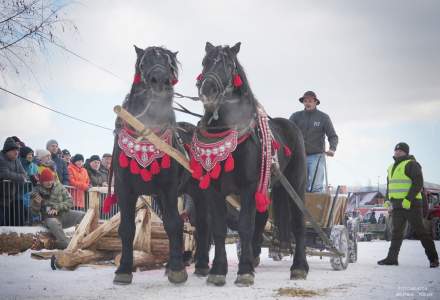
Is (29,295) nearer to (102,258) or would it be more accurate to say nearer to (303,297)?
(303,297)

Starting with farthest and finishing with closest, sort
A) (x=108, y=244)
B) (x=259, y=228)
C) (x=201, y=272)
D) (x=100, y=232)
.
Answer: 1. (x=108, y=244)
2. (x=100, y=232)
3. (x=259, y=228)
4. (x=201, y=272)

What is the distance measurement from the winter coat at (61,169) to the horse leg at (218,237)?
626 cm

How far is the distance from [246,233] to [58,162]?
6.73 m

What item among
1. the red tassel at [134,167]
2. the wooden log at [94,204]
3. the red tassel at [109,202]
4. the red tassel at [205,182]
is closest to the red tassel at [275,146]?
the red tassel at [205,182]

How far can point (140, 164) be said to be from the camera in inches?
247

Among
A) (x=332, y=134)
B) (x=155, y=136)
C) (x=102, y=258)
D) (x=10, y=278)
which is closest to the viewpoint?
(x=155, y=136)

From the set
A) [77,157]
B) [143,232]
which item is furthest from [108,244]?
[77,157]

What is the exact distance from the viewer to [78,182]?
1230 centimetres

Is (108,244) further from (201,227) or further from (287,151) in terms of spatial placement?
(287,151)

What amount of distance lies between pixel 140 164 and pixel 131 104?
74cm

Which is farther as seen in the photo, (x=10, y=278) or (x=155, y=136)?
(x=10, y=278)

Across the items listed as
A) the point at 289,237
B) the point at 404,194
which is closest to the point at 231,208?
the point at 289,237

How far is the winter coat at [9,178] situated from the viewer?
10.5 meters

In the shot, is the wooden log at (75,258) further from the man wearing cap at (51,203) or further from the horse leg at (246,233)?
the horse leg at (246,233)
